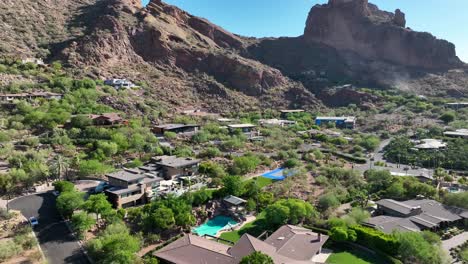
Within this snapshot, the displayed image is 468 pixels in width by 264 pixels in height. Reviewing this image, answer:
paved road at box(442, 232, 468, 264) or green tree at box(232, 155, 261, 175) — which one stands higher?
green tree at box(232, 155, 261, 175)

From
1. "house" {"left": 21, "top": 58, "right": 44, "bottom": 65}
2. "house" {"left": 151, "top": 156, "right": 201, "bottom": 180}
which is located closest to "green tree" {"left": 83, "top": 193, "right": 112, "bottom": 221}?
"house" {"left": 151, "top": 156, "right": 201, "bottom": 180}

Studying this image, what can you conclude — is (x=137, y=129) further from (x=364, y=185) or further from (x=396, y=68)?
(x=396, y=68)

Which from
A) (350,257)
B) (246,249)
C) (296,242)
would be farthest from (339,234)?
(246,249)

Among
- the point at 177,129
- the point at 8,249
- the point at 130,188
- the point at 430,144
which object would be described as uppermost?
the point at 430,144

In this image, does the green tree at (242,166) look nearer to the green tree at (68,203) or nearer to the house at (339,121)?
the green tree at (68,203)

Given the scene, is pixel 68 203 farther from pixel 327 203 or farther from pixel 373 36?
pixel 373 36

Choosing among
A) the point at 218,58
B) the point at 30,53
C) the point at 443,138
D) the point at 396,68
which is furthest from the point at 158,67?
the point at 396,68

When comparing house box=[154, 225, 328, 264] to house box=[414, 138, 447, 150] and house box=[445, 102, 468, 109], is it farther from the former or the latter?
house box=[445, 102, 468, 109]
